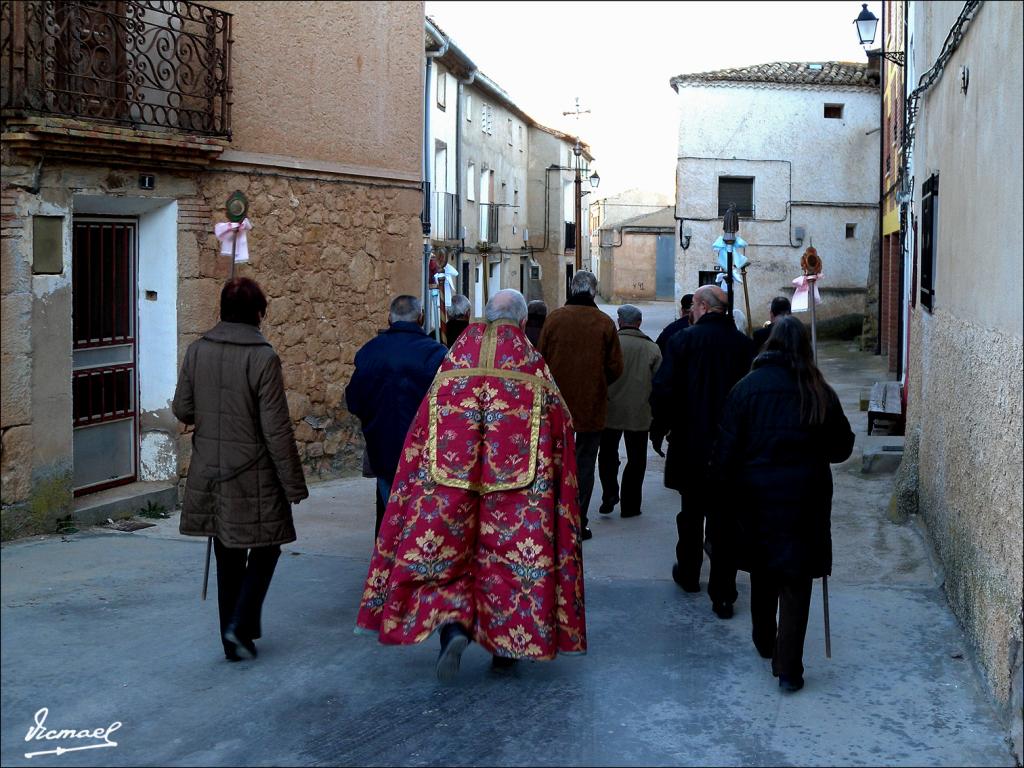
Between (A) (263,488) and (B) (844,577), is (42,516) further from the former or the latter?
(B) (844,577)

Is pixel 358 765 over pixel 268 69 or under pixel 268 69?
under

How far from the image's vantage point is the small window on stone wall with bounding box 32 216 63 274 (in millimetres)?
8078

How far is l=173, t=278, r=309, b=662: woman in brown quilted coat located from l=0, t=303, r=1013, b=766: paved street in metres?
0.66

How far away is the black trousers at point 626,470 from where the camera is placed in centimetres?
925

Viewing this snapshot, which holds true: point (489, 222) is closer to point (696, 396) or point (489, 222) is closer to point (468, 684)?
point (696, 396)

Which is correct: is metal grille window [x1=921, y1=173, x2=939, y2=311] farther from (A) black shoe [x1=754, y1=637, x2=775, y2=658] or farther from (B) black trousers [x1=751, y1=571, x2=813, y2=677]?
(B) black trousers [x1=751, y1=571, x2=813, y2=677]

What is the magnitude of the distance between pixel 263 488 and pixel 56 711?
4.07ft

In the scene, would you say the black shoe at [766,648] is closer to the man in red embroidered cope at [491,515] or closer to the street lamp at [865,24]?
the man in red embroidered cope at [491,515]

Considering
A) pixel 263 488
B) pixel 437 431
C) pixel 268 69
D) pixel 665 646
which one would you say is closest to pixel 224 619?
pixel 263 488

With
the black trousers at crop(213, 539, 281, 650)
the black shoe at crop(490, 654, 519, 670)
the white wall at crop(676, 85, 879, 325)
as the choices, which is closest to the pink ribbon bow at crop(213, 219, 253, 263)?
the black trousers at crop(213, 539, 281, 650)

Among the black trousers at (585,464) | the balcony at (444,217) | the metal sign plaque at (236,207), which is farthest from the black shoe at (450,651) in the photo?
the balcony at (444,217)

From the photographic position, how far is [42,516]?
8039 millimetres

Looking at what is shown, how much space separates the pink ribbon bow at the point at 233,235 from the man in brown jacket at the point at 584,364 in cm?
233

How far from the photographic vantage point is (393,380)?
241 inches
